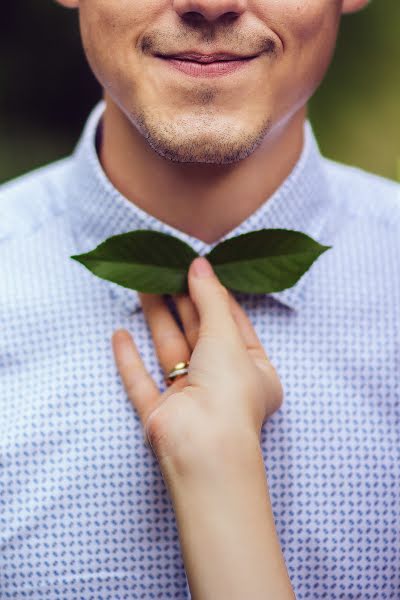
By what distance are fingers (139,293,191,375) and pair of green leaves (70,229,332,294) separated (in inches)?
1.8

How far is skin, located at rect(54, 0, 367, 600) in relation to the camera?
951 mm

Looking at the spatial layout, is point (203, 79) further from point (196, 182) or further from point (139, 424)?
point (139, 424)

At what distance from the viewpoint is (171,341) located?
43.6 inches

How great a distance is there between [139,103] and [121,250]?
195 mm

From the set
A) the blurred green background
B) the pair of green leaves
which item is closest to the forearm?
the pair of green leaves

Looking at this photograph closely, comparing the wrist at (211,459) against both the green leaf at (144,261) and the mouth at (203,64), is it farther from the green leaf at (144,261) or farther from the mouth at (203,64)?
the mouth at (203,64)

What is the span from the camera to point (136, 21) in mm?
1076

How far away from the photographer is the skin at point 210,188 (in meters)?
0.95

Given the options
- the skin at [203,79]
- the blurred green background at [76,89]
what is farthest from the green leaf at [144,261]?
the blurred green background at [76,89]

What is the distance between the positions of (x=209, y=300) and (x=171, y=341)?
0.08 meters

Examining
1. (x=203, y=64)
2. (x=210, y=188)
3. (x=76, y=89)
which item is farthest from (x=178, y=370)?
(x=76, y=89)

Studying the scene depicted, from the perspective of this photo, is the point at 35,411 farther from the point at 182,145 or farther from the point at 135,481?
the point at 182,145

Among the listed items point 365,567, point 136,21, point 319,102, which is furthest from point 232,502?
point 319,102

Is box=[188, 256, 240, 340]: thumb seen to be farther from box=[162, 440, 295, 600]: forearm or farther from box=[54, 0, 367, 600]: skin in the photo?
box=[162, 440, 295, 600]: forearm
